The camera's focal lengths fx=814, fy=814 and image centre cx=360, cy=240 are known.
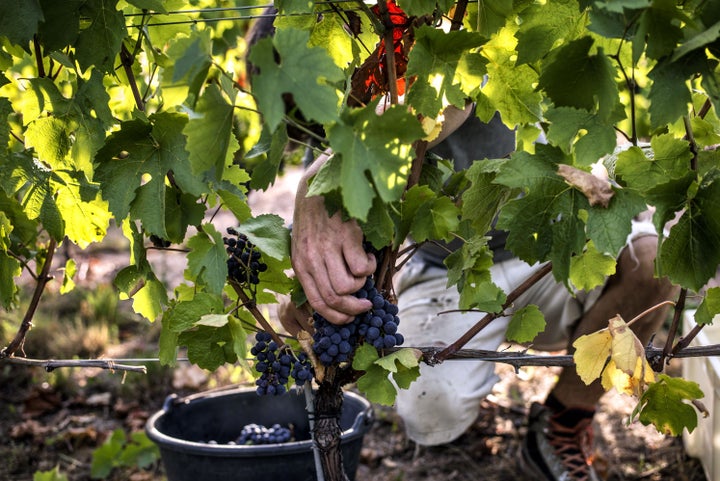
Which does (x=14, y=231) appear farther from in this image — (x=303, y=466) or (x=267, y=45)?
(x=267, y=45)

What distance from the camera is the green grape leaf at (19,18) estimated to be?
4.37ft

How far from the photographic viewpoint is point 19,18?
1.34 meters

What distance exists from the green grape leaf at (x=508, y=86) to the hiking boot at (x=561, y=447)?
4.96 ft

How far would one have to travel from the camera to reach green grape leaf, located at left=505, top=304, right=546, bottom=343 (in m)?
1.48

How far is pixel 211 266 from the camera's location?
4.39ft

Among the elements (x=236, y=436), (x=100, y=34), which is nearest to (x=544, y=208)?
(x=100, y=34)

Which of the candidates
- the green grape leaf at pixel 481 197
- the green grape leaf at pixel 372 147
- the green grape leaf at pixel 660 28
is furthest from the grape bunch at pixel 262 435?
the green grape leaf at pixel 660 28

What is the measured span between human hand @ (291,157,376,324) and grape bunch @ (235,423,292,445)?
1.00 metres

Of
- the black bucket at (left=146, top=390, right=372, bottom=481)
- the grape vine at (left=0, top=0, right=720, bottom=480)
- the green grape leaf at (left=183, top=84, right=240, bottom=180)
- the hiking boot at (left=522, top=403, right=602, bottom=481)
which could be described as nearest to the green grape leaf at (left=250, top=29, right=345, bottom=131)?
the grape vine at (left=0, top=0, right=720, bottom=480)

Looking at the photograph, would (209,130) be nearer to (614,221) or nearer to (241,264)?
(241,264)

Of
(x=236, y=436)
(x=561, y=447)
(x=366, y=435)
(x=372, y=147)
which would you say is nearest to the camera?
(x=372, y=147)

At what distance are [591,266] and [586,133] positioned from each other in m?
0.35

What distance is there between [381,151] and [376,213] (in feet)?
0.57

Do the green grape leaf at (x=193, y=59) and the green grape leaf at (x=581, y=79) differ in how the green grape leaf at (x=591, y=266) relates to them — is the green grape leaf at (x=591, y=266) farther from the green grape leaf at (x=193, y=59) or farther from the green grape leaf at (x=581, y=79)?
the green grape leaf at (x=193, y=59)
